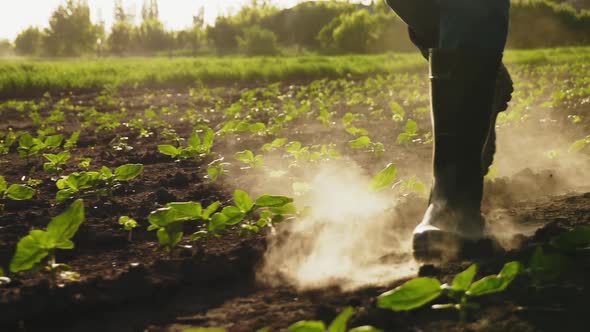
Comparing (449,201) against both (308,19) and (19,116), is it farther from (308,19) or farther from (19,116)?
(308,19)

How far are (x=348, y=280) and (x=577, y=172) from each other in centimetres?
161

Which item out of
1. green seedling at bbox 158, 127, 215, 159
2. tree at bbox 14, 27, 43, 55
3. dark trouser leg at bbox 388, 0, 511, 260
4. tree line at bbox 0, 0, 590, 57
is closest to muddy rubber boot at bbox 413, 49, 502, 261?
dark trouser leg at bbox 388, 0, 511, 260

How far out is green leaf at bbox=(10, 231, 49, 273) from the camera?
1168 mm

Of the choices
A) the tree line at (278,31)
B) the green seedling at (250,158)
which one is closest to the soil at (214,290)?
the green seedling at (250,158)

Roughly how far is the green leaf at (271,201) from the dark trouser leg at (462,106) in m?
0.33

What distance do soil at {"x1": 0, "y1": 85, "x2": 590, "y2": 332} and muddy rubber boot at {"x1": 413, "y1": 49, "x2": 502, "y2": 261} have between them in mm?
135

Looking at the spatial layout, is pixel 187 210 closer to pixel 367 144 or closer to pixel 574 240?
pixel 574 240

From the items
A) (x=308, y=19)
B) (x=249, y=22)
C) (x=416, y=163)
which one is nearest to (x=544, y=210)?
(x=416, y=163)

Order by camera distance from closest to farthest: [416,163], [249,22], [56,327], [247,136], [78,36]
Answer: [56,327]
[416,163]
[247,136]
[78,36]
[249,22]

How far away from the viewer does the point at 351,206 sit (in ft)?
6.35

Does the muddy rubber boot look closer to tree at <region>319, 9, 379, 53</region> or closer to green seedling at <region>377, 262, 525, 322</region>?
green seedling at <region>377, 262, 525, 322</region>

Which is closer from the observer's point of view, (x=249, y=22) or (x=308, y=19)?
(x=308, y=19)

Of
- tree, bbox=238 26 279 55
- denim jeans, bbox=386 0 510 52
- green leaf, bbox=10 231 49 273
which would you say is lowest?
green leaf, bbox=10 231 49 273

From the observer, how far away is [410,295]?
0.95 m
